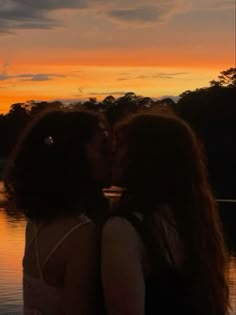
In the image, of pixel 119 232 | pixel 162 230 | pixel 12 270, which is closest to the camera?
pixel 119 232

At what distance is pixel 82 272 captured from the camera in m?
2.71

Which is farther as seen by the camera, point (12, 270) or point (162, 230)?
point (12, 270)

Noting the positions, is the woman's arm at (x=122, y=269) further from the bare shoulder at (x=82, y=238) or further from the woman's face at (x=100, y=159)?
the woman's face at (x=100, y=159)

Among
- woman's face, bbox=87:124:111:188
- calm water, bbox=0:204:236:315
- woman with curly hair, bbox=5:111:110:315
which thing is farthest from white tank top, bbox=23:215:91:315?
calm water, bbox=0:204:236:315

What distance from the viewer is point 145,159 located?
2.77 metres

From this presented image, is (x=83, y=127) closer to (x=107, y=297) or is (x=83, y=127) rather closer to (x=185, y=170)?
(x=185, y=170)

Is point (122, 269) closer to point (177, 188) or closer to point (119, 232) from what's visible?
point (119, 232)

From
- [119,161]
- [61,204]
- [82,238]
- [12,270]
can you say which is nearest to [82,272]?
[82,238]

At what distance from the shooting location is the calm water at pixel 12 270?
1535 cm

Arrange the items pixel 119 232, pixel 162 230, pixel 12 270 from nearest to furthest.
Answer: pixel 119 232 < pixel 162 230 < pixel 12 270

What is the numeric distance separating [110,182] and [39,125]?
0.30 m

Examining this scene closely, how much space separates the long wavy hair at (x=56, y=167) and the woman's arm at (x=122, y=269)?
230 mm

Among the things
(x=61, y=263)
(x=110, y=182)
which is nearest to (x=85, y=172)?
(x=110, y=182)

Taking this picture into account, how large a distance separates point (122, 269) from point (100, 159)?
1.19 feet
